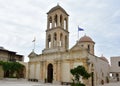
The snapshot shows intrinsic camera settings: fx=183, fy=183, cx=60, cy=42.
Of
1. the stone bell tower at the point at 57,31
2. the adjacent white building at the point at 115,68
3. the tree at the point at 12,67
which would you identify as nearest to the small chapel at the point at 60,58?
the stone bell tower at the point at 57,31

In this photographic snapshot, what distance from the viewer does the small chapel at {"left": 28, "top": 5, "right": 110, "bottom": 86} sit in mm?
31181

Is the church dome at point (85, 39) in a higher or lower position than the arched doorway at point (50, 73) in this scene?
higher

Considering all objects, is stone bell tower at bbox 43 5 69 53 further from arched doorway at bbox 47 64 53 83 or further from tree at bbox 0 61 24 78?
tree at bbox 0 61 24 78

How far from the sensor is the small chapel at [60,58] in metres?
31.2

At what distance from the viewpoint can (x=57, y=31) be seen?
3575 centimetres

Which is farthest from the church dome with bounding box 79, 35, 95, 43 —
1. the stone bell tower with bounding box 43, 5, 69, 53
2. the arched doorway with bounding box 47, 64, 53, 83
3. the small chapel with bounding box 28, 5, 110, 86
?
the arched doorway with bounding box 47, 64, 53, 83

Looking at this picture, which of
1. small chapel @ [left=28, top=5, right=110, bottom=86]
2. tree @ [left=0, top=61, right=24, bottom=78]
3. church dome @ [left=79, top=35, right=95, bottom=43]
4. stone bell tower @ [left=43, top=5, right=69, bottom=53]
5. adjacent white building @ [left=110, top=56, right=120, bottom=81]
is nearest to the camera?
small chapel @ [left=28, top=5, right=110, bottom=86]

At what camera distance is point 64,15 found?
37594mm

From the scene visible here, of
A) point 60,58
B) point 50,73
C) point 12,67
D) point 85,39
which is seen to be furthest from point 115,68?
point 12,67

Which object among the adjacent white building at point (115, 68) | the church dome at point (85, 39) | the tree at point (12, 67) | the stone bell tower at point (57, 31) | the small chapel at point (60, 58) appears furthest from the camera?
the adjacent white building at point (115, 68)

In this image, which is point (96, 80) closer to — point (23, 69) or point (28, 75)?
point (28, 75)

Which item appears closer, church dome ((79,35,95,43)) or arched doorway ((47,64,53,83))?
arched doorway ((47,64,53,83))

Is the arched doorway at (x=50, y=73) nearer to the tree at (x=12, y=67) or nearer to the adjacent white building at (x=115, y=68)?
the tree at (x=12, y=67)

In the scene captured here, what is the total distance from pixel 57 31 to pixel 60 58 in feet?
18.2
